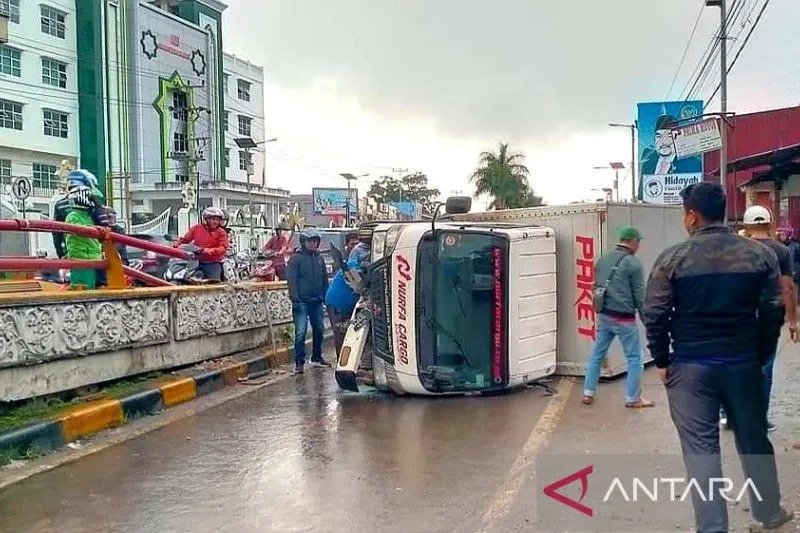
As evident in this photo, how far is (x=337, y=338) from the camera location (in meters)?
9.54

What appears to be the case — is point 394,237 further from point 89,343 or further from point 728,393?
point 728,393

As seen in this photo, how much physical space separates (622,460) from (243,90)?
64640mm

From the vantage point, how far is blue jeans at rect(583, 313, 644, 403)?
7.36m

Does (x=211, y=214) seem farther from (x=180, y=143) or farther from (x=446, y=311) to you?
(x=180, y=143)

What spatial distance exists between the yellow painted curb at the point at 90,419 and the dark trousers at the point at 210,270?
3237 mm

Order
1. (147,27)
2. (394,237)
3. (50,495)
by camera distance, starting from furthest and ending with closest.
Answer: (147,27) → (394,237) → (50,495)

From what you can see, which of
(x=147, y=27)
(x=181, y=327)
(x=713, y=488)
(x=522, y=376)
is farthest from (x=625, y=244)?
(x=147, y=27)

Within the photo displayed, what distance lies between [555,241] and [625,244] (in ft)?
4.63

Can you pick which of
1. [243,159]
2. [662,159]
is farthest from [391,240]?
[243,159]

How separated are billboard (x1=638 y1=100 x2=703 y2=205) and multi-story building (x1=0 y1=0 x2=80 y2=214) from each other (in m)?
33.1

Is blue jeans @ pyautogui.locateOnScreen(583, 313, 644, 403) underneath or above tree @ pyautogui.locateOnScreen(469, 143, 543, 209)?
underneath

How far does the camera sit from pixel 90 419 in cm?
677

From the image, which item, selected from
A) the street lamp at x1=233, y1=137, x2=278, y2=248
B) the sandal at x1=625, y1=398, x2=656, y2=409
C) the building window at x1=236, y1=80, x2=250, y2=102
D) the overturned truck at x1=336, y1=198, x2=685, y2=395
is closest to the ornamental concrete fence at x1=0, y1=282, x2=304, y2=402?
the overturned truck at x1=336, y1=198, x2=685, y2=395

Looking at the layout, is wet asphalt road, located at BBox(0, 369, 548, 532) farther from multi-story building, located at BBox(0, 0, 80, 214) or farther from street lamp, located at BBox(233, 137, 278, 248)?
multi-story building, located at BBox(0, 0, 80, 214)
